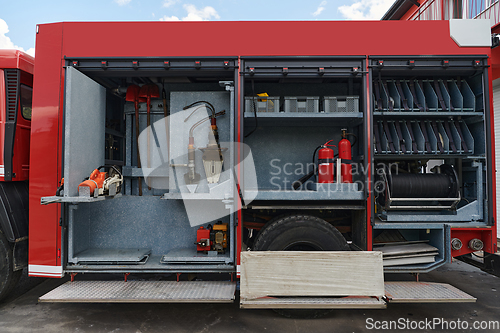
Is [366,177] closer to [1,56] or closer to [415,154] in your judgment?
[415,154]

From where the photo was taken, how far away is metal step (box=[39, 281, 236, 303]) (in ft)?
8.95

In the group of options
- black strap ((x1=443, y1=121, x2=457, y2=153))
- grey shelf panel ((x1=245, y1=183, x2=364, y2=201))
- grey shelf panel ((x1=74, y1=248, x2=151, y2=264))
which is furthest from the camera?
black strap ((x1=443, y1=121, x2=457, y2=153))

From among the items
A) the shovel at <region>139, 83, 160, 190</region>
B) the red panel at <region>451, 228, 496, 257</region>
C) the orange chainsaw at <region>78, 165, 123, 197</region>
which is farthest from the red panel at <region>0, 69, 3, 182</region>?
the red panel at <region>451, 228, 496, 257</region>

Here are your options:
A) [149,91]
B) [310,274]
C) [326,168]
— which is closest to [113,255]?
[149,91]

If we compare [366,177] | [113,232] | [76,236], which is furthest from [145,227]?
[366,177]

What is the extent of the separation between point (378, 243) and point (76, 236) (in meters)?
3.74

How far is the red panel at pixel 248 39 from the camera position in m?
3.03

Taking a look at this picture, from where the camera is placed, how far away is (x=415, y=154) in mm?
3160

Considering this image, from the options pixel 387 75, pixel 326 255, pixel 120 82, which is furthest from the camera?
pixel 120 82

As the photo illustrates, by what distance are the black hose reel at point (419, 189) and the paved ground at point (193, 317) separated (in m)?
1.34

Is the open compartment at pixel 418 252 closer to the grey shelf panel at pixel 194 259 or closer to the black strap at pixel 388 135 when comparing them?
the black strap at pixel 388 135

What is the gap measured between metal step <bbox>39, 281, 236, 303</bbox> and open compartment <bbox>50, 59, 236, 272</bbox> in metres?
0.19

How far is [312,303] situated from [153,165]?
272 centimetres

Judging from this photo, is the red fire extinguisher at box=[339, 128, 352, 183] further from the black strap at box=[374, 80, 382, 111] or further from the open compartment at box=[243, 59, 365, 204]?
the black strap at box=[374, 80, 382, 111]
